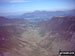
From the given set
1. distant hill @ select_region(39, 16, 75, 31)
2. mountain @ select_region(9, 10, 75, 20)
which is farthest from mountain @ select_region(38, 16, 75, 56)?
mountain @ select_region(9, 10, 75, 20)

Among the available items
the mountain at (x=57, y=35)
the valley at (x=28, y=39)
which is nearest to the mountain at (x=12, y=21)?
the valley at (x=28, y=39)

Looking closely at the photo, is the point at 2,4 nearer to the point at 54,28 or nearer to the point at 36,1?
the point at 36,1

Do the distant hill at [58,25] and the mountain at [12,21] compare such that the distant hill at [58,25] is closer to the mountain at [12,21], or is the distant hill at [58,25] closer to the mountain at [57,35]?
the mountain at [57,35]

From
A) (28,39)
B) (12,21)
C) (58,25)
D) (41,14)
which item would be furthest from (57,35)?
(12,21)

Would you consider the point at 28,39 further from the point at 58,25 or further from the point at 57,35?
the point at 58,25

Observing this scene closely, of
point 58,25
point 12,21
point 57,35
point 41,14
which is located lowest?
point 57,35

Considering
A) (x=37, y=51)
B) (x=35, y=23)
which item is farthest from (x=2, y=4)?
(x=37, y=51)

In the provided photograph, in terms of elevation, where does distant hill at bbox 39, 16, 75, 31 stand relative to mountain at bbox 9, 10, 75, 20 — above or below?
below

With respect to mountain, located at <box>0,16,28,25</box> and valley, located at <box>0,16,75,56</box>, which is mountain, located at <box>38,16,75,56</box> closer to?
valley, located at <box>0,16,75,56</box>
